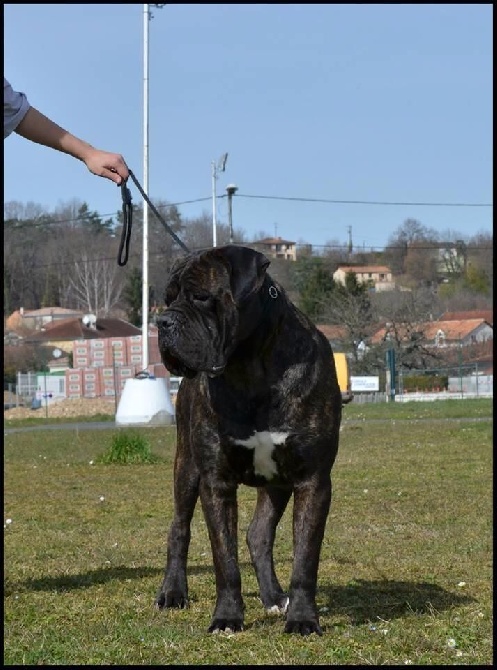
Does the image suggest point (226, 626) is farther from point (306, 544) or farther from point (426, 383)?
point (426, 383)

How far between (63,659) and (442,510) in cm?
595

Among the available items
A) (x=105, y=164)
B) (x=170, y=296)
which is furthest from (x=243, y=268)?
(x=105, y=164)

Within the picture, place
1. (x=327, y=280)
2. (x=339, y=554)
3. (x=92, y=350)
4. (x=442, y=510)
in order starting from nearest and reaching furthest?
(x=339, y=554), (x=442, y=510), (x=92, y=350), (x=327, y=280)

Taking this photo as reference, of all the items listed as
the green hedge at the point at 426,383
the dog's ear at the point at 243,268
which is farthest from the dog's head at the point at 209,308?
the green hedge at the point at 426,383

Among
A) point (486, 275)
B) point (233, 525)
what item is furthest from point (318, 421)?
point (486, 275)

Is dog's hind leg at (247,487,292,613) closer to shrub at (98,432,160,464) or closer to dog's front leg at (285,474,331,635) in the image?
dog's front leg at (285,474,331,635)

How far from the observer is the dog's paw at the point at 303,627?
4848mm

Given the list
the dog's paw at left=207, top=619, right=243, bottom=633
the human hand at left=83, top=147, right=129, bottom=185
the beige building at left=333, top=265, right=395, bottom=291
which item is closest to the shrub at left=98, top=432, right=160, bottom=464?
the human hand at left=83, top=147, right=129, bottom=185

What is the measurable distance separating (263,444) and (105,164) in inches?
60.6

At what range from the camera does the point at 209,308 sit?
4.79 m

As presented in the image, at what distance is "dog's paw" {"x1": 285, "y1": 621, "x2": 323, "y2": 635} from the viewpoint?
4848 mm

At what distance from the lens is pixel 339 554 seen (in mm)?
7461

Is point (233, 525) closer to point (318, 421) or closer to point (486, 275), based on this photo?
point (318, 421)

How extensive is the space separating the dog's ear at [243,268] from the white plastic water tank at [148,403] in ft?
69.5
